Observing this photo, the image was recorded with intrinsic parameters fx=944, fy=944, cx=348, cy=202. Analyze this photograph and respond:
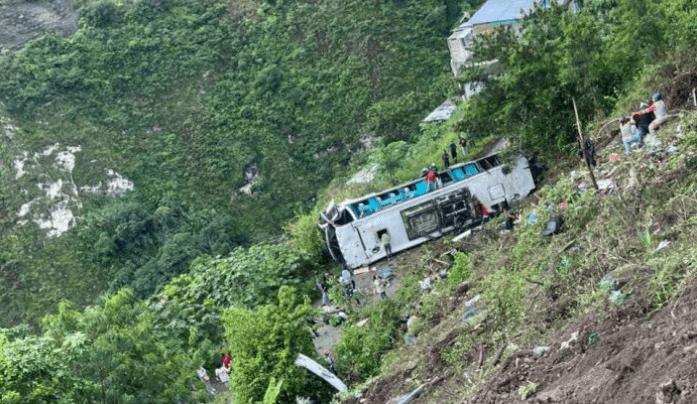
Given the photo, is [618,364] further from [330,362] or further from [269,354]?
[330,362]

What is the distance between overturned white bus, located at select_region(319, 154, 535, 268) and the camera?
1909cm

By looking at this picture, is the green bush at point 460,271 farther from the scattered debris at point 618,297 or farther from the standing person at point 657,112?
the scattered debris at point 618,297

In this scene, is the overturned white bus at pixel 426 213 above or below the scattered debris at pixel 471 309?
below

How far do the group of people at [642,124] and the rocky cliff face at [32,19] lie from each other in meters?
33.4

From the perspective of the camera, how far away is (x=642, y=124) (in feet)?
46.1

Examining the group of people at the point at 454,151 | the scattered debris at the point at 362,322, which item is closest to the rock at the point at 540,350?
the scattered debris at the point at 362,322

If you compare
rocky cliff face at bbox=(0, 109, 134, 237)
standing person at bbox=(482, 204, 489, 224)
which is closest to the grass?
standing person at bbox=(482, 204, 489, 224)

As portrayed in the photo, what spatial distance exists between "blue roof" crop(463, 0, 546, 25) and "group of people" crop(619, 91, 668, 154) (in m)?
16.2

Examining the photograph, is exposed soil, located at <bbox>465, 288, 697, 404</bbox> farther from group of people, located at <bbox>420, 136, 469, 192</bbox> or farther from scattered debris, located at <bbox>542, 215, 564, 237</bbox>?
group of people, located at <bbox>420, 136, 469, 192</bbox>

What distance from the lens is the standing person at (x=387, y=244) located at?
19.1 metres

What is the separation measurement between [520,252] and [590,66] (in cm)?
565

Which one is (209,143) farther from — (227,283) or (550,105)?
(550,105)

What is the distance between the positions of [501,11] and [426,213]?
14.2m

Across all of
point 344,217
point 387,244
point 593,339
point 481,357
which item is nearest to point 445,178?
point 387,244
